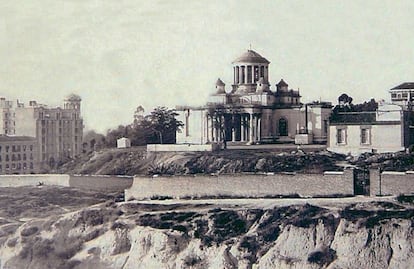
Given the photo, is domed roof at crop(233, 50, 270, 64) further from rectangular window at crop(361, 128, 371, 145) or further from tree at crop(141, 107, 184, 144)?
rectangular window at crop(361, 128, 371, 145)

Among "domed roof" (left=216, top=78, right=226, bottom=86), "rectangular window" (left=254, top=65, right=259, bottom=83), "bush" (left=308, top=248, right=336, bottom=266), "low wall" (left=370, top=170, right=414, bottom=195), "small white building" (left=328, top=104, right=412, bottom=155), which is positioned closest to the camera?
"bush" (left=308, top=248, right=336, bottom=266)

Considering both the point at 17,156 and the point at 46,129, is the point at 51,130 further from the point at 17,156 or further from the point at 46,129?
the point at 17,156

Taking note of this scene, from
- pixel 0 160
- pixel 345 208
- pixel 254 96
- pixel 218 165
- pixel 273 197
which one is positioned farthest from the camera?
pixel 0 160

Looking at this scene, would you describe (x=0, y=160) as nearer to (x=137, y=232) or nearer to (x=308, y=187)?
(x=137, y=232)

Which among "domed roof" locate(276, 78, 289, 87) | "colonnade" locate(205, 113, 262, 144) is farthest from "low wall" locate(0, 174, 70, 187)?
"domed roof" locate(276, 78, 289, 87)

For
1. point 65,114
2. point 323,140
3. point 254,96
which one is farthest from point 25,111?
point 323,140

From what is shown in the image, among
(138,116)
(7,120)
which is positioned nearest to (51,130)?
(7,120)
